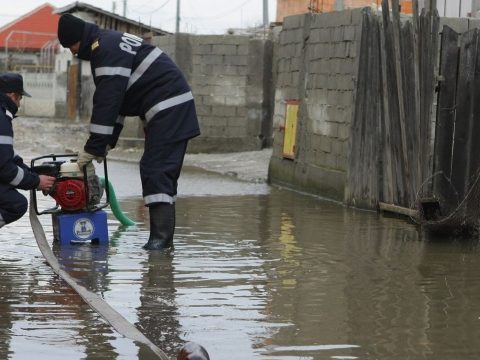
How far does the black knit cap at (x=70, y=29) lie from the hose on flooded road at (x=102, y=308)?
4.72 ft

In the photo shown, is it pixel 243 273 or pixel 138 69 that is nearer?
pixel 243 273

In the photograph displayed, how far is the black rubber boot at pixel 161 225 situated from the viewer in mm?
7505

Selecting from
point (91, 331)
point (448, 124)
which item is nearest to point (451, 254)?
point (448, 124)

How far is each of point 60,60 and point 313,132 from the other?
3372 cm

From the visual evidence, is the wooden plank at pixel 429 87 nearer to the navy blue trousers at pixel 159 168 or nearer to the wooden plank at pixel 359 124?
the wooden plank at pixel 359 124

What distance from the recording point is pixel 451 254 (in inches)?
296

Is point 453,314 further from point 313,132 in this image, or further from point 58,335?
point 313,132

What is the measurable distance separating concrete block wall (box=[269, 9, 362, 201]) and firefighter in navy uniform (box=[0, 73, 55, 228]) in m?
4.47

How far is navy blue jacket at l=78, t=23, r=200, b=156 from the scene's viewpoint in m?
7.25

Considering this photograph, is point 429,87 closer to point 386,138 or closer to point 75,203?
point 386,138

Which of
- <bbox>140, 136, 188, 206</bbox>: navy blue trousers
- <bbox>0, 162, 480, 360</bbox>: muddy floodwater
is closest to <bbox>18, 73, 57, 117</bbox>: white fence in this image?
<bbox>0, 162, 480, 360</bbox>: muddy floodwater

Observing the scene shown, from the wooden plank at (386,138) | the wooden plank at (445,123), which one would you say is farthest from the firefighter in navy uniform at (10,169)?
the wooden plank at (386,138)

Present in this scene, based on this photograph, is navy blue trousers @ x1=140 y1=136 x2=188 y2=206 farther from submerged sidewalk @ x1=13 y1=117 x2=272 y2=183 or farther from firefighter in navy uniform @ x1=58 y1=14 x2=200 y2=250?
submerged sidewalk @ x1=13 y1=117 x2=272 y2=183

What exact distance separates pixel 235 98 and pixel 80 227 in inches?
445
